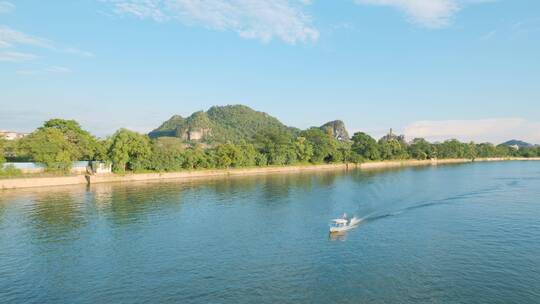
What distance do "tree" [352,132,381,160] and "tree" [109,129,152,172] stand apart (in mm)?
103617

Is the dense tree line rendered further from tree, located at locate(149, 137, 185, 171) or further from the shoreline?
the shoreline

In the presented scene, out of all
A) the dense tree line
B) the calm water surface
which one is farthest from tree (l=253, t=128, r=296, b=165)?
the calm water surface

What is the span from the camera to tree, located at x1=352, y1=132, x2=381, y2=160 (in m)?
171

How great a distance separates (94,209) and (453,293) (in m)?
47.9

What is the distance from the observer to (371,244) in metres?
36.6

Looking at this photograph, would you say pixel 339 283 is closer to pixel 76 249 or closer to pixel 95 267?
pixel 95 267

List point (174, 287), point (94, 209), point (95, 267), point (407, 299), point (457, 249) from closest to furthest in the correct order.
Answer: point (407, 299), point (174, 287), point (95, 267), point (457, 249), point (94, 209)

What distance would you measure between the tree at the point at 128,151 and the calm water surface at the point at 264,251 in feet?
92.4

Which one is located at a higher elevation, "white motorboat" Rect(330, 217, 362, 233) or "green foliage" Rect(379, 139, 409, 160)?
"green foliage" Rect(379, 139, 409, 160)

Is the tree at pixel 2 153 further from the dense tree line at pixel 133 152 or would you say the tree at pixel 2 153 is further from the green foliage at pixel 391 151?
the green foliage at pixel 391 151

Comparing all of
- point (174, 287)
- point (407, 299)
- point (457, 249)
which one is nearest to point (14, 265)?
point (174, 287)

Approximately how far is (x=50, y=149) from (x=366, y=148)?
431 feet

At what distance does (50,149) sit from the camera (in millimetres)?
81375

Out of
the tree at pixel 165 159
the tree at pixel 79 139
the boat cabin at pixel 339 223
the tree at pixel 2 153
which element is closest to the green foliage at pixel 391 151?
the tree at pixel 165 159
